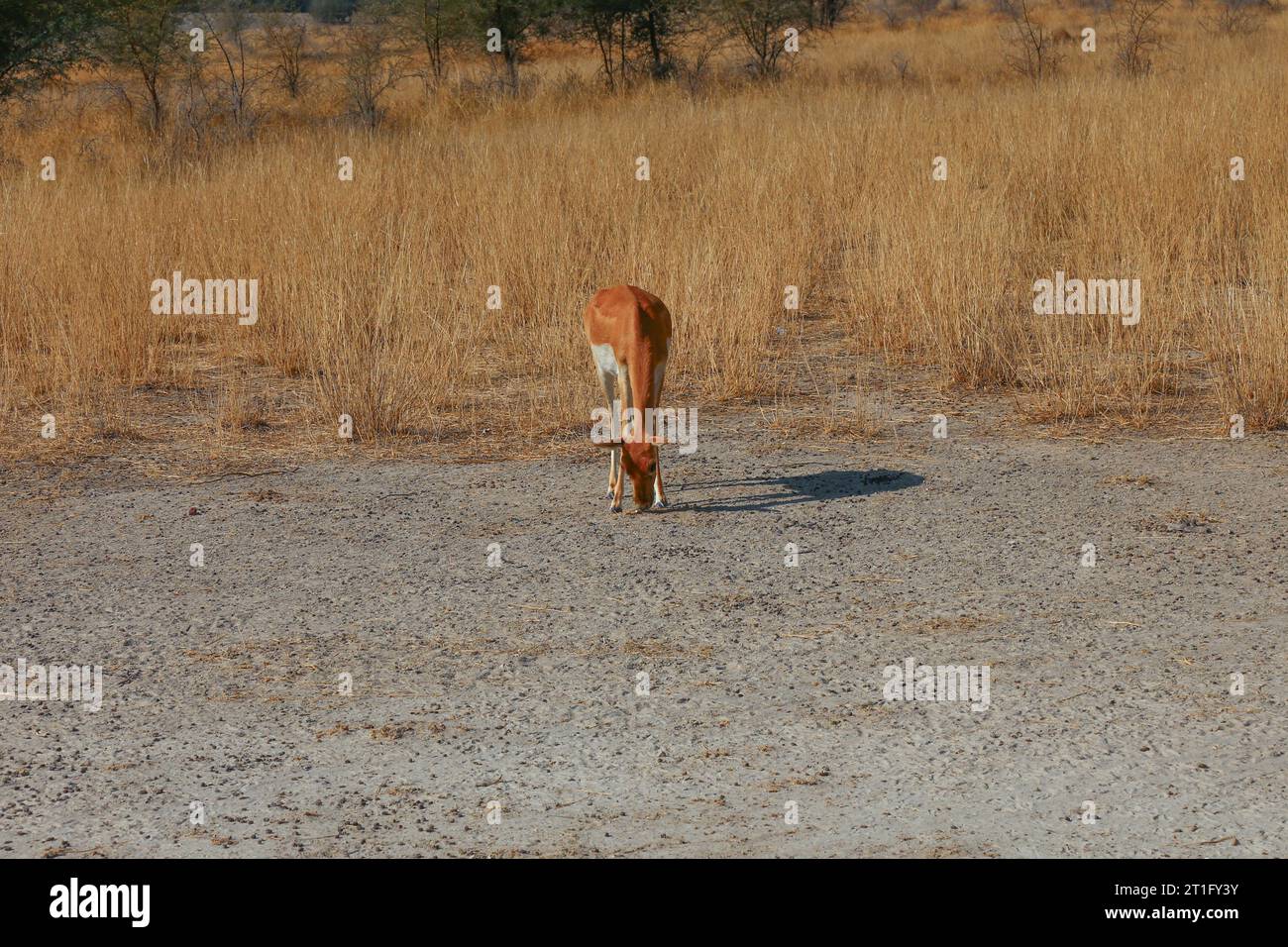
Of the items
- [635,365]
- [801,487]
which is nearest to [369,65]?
[801,487]

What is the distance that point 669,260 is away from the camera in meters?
10.7

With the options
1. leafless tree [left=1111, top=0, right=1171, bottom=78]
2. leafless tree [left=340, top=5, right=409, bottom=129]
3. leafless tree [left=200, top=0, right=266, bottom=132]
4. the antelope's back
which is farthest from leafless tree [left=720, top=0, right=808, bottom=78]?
the antelope's back

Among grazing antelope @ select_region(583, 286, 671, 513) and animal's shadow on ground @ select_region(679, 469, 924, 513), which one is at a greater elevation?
grazing antelope @ select_region(583, 286, 671, 513)

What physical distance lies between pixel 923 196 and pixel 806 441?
450 cm

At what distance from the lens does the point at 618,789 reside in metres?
4.09

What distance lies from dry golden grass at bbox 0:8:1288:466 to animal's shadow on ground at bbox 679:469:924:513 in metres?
0.90

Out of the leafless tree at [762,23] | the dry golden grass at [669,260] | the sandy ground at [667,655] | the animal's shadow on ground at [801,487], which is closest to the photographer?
the sandy ground at [667,655]

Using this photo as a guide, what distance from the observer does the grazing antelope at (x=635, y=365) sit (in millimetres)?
6414

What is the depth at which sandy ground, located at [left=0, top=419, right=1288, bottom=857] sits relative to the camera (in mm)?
3914

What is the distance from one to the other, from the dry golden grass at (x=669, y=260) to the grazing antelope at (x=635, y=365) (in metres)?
1.55

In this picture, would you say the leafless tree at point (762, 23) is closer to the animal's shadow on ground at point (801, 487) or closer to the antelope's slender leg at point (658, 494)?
the animal's shadow on ground at point (801, 487)

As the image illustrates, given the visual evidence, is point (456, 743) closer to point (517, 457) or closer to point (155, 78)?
point (517, 457)

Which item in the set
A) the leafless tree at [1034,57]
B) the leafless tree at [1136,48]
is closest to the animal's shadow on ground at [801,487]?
the leafless tree at [1034,57]

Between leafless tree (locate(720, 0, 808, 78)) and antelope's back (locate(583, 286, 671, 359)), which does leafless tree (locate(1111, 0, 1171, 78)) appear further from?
antelope's back (locate(583, 286, 671, 359))
